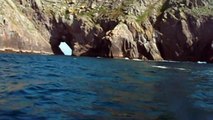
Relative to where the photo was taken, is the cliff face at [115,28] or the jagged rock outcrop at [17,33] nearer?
the jagged rock outcrop at [17,33]

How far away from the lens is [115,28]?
147875 mm

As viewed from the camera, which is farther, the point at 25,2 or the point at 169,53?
the point at 25,2

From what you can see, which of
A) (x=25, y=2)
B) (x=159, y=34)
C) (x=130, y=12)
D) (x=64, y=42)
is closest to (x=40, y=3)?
(x=25, y=2)

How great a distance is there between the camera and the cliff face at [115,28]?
144 metres

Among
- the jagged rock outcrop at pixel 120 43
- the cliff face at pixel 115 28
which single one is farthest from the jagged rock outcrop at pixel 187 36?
the jagged rock outcrop at pixel 120 43

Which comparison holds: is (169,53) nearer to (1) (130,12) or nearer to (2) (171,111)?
(1) (130,12)

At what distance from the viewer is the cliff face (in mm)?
143500

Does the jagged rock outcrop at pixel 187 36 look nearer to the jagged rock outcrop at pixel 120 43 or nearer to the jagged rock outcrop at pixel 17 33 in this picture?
the jagged rock outcrop at pixel 120 43

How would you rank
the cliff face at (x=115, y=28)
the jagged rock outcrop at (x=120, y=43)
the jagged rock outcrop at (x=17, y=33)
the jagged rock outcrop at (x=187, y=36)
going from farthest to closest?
the jagged rock outcrop at (x=187, y=36) < the cliff face at (x=115, y=28) < the jagged rock outcrop at (x=120, y=43) < the jagged rock outcrop at (x=17, y=33)

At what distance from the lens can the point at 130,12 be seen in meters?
161

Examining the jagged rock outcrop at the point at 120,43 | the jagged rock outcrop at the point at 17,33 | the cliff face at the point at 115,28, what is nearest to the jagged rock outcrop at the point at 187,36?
the cliff face at the point at 115,28

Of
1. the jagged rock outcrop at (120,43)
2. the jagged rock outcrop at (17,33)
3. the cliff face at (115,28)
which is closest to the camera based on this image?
the jagged rock outcrop at (17,33)

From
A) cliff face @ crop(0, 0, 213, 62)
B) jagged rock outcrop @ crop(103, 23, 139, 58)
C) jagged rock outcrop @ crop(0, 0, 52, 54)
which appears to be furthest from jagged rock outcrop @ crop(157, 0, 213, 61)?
jagged rock outcrop @ crop(0, 0, 52, 54)

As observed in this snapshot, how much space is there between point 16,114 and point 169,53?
13419 cm
